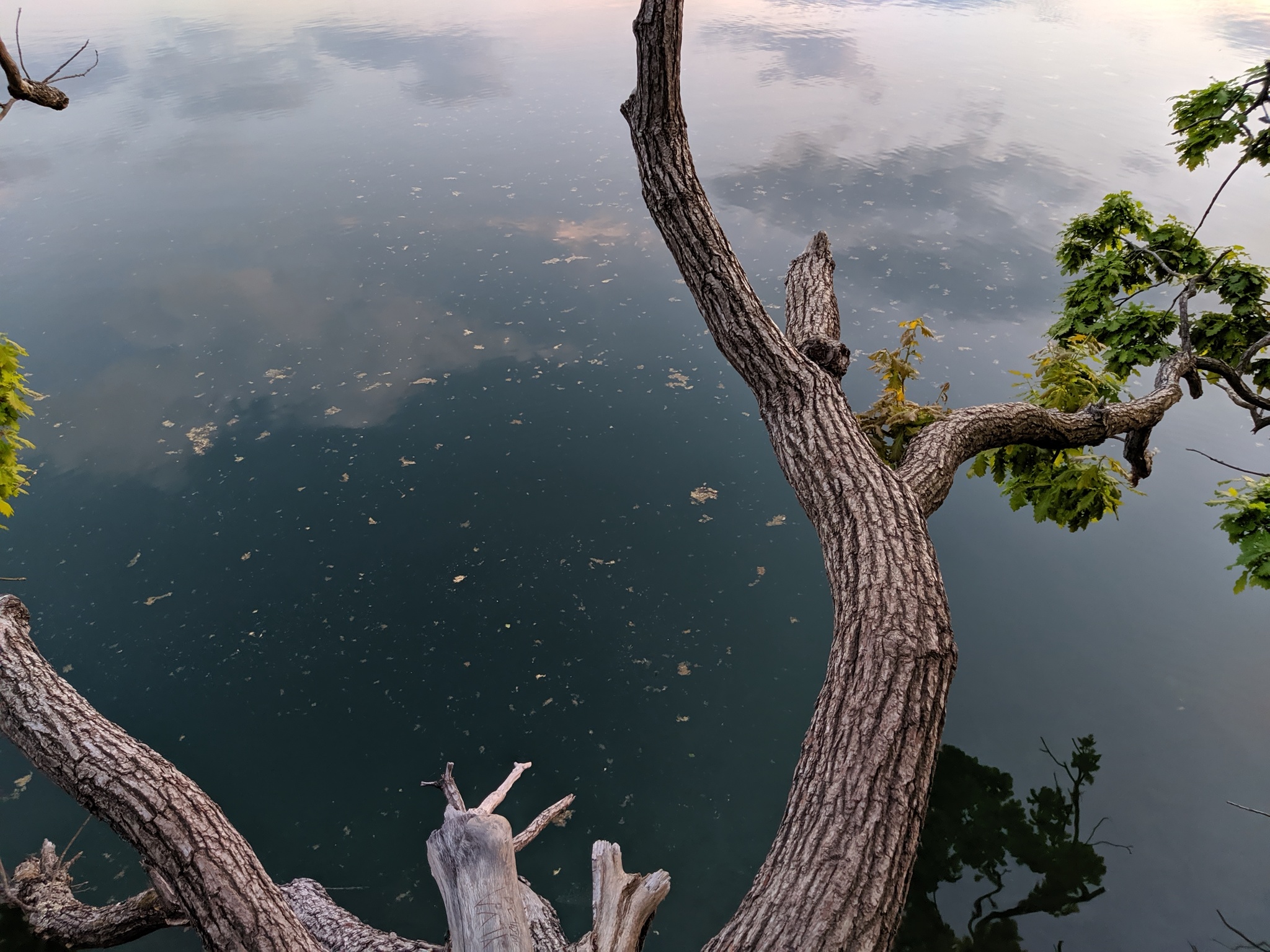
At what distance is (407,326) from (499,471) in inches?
105

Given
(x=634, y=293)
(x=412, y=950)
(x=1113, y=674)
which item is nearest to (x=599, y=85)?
(x=634, y=293)

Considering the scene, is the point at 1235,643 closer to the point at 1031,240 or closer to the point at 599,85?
the point at 1031,240

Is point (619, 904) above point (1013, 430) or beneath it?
beneath

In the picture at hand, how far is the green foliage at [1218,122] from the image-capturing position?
397 centimetres

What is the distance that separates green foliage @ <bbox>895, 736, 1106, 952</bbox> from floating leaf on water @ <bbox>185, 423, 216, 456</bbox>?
20.4ft

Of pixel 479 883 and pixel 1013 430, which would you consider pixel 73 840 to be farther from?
pixel 1013 430

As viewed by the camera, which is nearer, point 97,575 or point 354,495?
point 97,575

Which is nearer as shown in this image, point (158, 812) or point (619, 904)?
point (619, 904)

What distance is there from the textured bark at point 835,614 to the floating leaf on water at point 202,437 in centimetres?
520

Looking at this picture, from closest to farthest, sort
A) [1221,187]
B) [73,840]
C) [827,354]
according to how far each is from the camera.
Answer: [1221,187] → [827,354] → [73,840]

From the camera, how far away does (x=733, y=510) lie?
18.8 ft

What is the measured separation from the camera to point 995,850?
13.1ft

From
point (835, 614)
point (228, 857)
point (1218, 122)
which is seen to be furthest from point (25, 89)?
point (1218, 122)

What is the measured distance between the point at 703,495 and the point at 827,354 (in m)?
2.81
